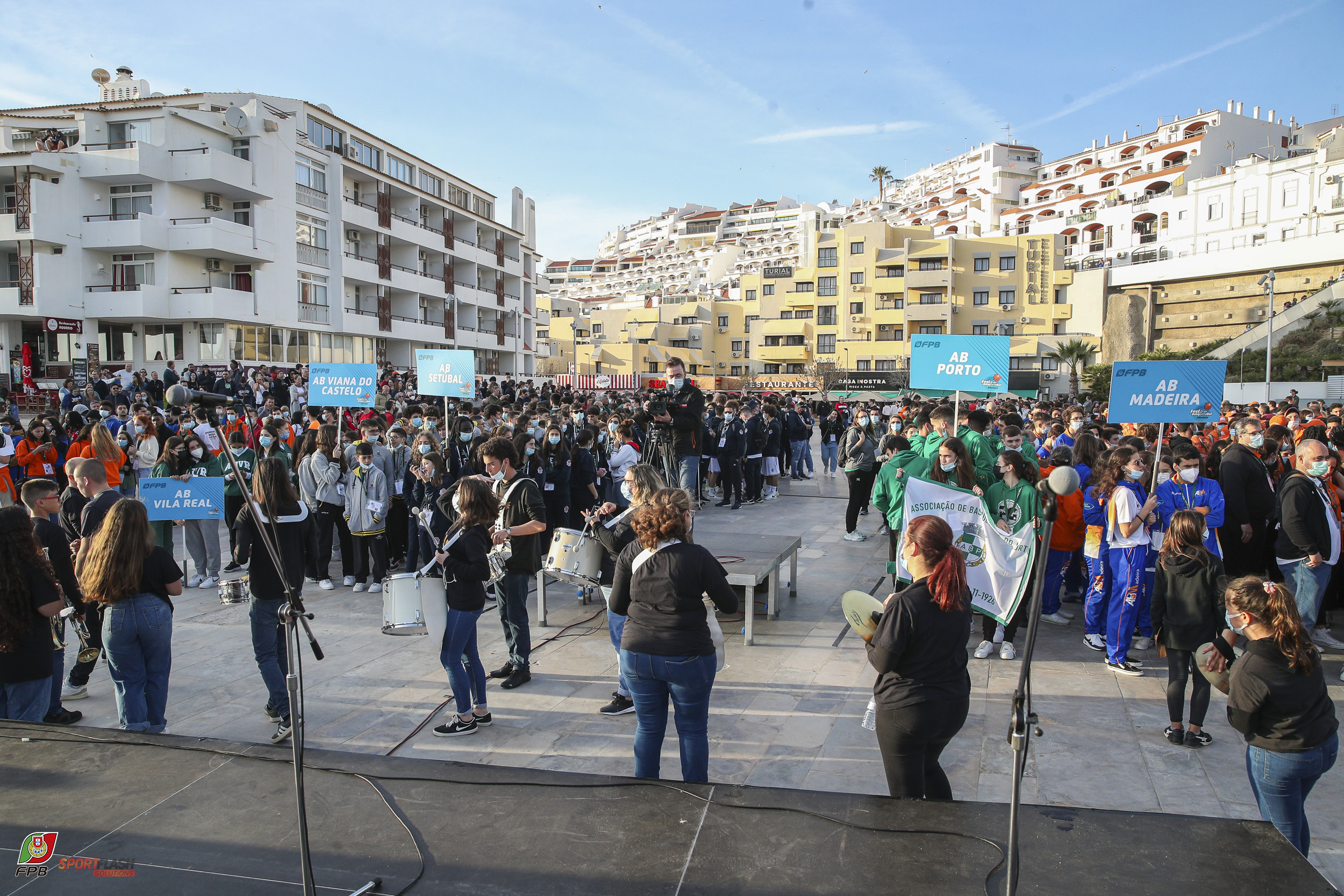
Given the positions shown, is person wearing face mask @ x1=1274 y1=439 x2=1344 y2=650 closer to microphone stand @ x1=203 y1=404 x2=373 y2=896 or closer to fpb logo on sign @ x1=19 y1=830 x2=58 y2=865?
microphone stand @ x1=203 y1=404 x2=373 y2=896

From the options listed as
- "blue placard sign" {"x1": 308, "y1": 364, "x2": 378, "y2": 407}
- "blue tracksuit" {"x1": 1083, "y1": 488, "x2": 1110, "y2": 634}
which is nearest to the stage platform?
"blue tracksuit" {"x1": 1083, "y1": 488, "x2": 1110, "y2": 634}

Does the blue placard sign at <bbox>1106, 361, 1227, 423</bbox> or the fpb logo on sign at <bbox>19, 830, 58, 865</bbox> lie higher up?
the blue placard sign at <bbox>1106, 361, 1227, 423</bbox>

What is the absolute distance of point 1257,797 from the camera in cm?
368

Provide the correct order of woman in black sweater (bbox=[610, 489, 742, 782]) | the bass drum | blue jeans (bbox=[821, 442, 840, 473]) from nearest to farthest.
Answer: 1. woman in black sweater (bbox=[610, 489, 742, 782])
2. the bass drum
3. blue jeans (bbox=[821, 442, 840, 473])

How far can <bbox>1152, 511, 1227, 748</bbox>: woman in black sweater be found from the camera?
16.1 feet

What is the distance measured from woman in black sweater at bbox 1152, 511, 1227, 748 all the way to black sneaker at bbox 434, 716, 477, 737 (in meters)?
4.76

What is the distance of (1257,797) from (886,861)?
7.09 ft

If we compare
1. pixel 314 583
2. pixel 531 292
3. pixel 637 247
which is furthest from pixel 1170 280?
pixel 637 247

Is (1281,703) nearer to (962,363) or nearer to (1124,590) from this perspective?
(1124,590)

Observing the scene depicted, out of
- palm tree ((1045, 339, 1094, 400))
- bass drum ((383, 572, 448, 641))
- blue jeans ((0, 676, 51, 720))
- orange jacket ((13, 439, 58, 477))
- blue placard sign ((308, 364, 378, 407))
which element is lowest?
blue jeans ((0, 676, 51, 720))

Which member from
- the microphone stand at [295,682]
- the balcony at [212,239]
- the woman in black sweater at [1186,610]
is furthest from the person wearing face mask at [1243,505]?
the balcony at [212,239]

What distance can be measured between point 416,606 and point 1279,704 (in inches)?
192

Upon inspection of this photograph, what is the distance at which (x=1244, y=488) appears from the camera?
7457mm

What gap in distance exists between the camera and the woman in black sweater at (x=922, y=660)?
354 cm
